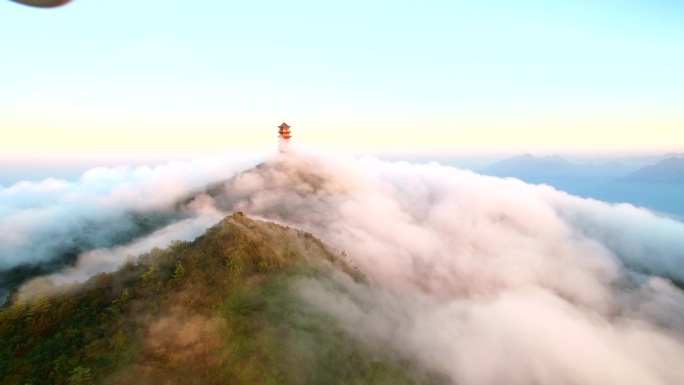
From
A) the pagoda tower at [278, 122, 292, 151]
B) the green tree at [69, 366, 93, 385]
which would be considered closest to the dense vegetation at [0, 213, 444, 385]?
the green tree at [69, 366, 93, 385]

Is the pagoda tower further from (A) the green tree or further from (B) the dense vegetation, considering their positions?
(A) the green tree

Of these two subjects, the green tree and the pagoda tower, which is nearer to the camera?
the green tree

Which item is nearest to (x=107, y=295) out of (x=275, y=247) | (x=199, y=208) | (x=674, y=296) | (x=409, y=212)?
(x=275, y=247)

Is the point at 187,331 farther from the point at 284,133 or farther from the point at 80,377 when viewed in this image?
the point at 284,133

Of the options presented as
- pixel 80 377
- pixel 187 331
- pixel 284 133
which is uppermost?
pixel 284 133

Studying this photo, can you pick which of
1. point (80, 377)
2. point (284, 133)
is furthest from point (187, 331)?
point (284, 133)

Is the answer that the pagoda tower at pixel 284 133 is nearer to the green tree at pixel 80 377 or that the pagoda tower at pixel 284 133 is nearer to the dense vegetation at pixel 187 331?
the dense vegetation at pixel 187 331

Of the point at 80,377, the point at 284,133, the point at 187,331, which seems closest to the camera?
the point at 80,377

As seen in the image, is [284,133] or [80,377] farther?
[284,133]

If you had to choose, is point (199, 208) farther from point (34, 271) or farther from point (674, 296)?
point (674, 296)
